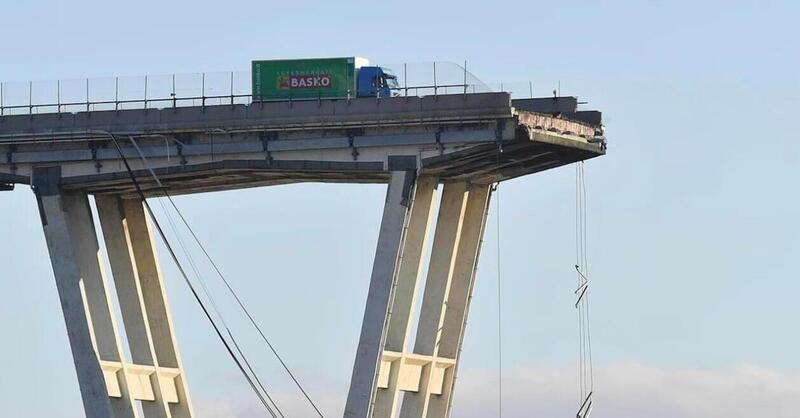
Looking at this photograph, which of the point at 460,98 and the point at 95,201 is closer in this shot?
the point at 460,98

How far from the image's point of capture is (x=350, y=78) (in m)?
124

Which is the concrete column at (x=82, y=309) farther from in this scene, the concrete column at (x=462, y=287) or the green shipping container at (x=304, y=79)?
the concrete column at (x=462, y=287)

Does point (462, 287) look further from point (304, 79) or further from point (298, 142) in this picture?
point (304, 79)

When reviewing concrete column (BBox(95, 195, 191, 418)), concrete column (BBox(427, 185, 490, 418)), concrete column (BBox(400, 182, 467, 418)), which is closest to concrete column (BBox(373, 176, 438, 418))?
concrete column (BBox(400, 182, 467, 418))

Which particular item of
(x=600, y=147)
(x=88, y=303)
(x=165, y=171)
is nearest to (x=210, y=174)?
(x=165, y=171)

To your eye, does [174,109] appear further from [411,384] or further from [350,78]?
[411,384]

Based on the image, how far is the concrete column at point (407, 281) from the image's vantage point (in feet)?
410

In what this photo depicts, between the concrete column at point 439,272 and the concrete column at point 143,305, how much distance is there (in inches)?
556

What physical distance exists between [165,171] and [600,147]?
2404 cm

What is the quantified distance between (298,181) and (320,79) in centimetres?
769

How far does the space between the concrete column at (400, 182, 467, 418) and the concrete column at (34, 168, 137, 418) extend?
16155mm

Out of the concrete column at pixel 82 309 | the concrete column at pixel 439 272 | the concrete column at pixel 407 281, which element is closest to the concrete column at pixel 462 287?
the concrete column at pixel 439 272

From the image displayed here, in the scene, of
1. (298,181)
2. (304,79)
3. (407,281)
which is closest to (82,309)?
(298,181)

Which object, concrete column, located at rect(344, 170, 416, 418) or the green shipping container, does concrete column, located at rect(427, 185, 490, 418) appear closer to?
concrete column, located at rect(344, 170, 416, 418)
